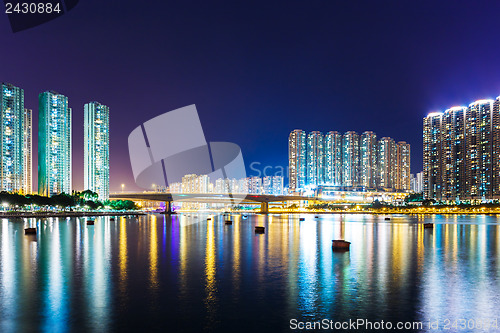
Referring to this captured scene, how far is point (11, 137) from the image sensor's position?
153125 mm

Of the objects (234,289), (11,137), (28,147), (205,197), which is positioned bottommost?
(205,197)

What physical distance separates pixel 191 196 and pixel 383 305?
148 m

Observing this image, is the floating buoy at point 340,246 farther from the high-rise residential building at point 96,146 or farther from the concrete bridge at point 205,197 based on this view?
the high-rise residential building at point 96,146

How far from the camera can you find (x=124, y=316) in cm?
1591

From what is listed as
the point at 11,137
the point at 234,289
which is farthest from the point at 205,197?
the point at 234,289

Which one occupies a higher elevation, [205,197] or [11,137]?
[11,137]

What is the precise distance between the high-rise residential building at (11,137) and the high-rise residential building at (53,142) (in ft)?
23.4

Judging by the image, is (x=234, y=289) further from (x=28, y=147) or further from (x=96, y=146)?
(x=28, y=147)

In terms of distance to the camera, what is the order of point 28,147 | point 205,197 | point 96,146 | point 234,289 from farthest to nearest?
point 28,147 < point 96,146 < point 205,197 < point 234,289

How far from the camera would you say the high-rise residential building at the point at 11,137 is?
150 meters

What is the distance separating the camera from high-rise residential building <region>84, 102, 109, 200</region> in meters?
183

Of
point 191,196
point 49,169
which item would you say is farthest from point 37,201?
point 191,196

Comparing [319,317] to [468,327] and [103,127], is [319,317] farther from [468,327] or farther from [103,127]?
[103,127]

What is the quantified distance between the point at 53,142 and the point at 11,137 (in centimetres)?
1477
